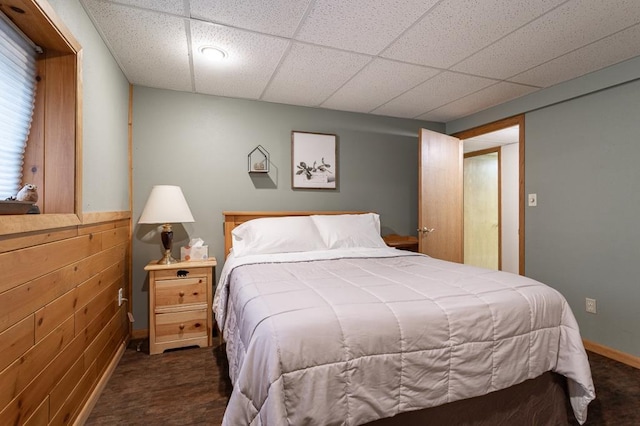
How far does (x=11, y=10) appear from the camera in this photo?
1209 mm

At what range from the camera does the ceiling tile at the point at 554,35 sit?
1.73 m

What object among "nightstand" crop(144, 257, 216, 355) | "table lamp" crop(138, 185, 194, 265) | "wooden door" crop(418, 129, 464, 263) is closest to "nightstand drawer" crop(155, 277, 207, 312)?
"nightstand" crop(144, 257, 216, 355)

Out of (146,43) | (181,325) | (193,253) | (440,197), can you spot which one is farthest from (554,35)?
(181,325)

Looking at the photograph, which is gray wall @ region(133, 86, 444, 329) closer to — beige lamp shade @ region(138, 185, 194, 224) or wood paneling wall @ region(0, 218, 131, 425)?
beige lamp shade @ region(138, 185, 194, 224)

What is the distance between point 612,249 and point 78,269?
3562 mm

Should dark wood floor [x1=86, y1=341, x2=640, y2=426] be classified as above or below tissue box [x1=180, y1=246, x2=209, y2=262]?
below

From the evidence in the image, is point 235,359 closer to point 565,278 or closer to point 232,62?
point 232,62

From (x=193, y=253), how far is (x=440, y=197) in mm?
2607

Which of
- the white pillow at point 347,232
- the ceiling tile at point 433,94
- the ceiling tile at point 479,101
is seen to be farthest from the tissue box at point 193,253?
the ceiling tile at point 479,101

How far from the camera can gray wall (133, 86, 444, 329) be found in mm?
A: 2840

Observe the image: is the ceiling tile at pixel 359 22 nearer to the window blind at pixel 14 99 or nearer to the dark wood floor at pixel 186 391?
the window blind at pixel 14 99

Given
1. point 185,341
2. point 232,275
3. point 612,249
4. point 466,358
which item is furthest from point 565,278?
point 185,341

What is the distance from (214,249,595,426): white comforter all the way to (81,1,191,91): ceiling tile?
161 cm

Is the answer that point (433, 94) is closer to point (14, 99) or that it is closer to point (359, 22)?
point (359, 22)
